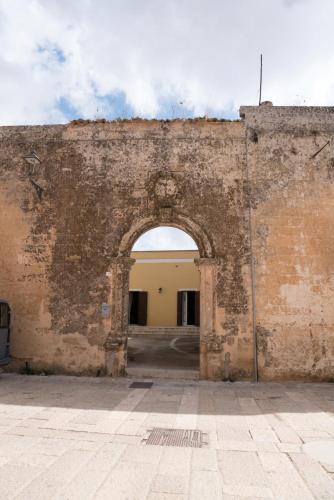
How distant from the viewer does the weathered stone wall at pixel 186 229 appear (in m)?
8.30

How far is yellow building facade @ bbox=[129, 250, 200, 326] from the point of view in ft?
65.6

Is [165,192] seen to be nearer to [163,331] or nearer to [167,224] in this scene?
[167,224]

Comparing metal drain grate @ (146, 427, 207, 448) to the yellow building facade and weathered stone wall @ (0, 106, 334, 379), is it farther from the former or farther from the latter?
the yellow building facade

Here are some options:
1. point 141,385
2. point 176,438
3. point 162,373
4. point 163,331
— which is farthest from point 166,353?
point 176,438

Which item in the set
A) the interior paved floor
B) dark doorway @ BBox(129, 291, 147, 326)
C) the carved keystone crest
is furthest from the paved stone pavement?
dark doorway @ BBox(129, 291, 147, 326)

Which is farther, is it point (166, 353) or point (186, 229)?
point (166, 353)

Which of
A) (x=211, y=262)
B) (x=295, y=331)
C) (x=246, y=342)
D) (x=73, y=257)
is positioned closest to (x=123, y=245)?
(x=73, y=257)

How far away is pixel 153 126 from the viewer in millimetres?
9188

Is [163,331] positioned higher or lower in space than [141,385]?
higher

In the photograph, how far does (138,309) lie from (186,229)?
12.2 meters

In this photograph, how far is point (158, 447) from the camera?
424 centimetres

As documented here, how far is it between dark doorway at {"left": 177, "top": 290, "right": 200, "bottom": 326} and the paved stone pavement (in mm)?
12385

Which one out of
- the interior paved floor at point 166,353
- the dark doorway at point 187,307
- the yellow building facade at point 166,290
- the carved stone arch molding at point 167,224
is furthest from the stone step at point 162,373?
the yellow building facade at point 166,290

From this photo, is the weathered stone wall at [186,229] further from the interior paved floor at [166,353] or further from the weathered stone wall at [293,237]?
the interior paved floor at [166,353]
